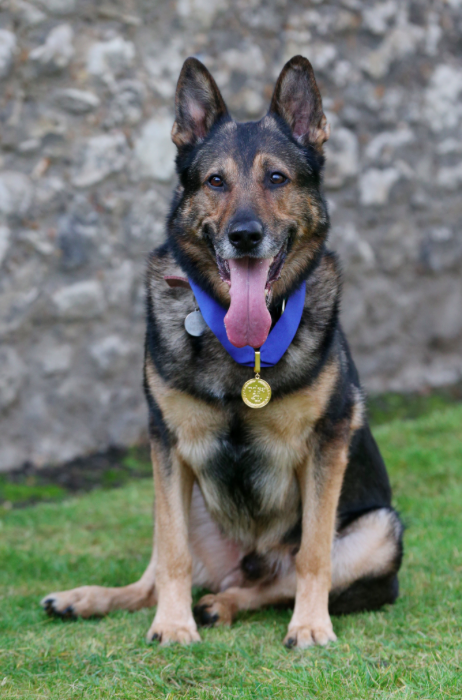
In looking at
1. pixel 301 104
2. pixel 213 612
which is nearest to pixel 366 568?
pixel 213 612

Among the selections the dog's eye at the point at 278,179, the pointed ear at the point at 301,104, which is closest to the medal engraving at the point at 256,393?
the dog's eye at the point at 278,179

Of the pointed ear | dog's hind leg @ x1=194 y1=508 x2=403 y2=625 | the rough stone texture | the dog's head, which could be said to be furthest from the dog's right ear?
the rough stone texture

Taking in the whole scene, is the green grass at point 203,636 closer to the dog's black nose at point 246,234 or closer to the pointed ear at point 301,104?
the dog's black nose at point 246,234

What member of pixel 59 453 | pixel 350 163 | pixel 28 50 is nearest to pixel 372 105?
pixel 350 163

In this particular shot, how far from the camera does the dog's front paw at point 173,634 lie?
10.3 ft

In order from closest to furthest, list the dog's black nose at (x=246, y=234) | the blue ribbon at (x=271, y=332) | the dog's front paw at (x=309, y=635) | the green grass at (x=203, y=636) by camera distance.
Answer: the green grass at (x=203, y=636)
the dog's black nose at (x=246, y=234)
the dog's front paw at (x=309, y=635)
the blue ribbon at (x=271, y=332)

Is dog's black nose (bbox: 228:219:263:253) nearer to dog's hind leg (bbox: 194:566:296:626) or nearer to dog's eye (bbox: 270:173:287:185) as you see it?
dog's eye (bbox: 270:173:287:185)

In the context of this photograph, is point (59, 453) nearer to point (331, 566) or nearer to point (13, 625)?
point (13, 625)

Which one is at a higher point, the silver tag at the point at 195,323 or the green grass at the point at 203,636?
the silver tag at the point at 195,323

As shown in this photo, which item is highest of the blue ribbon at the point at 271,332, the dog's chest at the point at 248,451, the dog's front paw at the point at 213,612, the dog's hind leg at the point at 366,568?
the blue ribbon at the point at 271,332

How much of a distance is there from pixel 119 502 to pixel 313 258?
281cm

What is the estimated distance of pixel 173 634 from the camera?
3158mm

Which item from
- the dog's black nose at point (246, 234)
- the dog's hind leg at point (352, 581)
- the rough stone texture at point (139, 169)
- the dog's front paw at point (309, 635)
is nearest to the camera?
the dog's black nose at point (246, 234)

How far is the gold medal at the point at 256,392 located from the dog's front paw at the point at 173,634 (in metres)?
0.97
